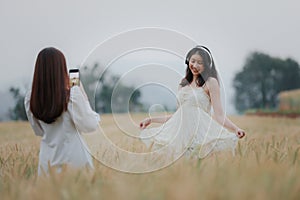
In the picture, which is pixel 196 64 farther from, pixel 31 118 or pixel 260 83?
pixel 260 83

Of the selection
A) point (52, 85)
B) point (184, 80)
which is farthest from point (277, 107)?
point (52, 85)

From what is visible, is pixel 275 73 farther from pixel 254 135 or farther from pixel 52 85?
pixel 52 85

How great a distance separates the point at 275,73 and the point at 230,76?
0.34 meters

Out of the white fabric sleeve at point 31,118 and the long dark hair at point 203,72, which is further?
the long dark hair at point 203,72

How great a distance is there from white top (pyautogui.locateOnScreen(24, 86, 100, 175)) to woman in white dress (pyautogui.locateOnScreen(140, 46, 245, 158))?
12.2 inches

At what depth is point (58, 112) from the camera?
191 cm

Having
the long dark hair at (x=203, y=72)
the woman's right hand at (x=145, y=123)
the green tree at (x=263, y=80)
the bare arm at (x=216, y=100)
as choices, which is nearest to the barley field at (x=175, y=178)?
the woman's right hand at (x=145, y=123)

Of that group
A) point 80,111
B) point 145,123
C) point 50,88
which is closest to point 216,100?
point 145,123

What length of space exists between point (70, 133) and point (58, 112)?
11cm

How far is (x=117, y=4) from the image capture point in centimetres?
262

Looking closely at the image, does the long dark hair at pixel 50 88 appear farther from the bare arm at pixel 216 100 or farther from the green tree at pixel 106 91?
the bare arm at pixel 216 100

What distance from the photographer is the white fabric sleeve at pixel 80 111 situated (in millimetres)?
1924

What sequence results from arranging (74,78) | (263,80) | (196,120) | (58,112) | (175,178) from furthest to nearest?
(263,80) → (196,120) → (74,78) → (58,112) → (175,178)

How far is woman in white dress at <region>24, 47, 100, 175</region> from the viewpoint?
6.29ft
